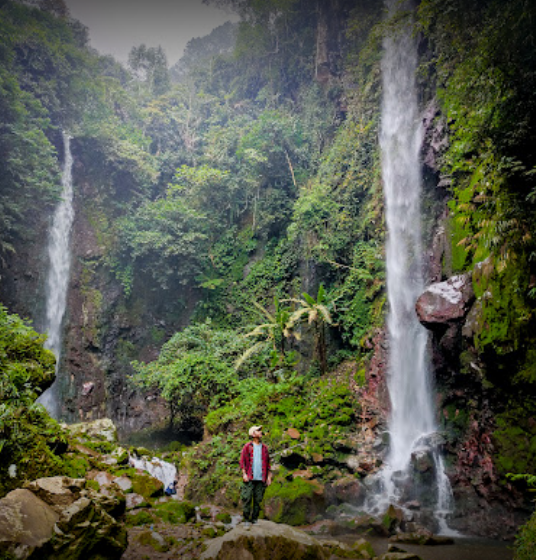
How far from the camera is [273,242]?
17359 millimetres

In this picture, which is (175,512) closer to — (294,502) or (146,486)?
(146,486)

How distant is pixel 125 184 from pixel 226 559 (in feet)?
64.3

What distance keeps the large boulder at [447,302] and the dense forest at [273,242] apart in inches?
10.0

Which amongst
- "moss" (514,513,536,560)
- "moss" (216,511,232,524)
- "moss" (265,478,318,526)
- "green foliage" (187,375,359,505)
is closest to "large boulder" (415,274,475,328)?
"green foliage" (187,375,359,505)

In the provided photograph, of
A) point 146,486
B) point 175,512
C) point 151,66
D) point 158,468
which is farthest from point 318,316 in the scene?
point 151,66

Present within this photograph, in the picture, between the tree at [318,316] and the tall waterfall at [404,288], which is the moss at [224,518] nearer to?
the tall waterfall at [404,288]

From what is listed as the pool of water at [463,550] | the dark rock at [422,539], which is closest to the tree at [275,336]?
the dark rock at [422,539]

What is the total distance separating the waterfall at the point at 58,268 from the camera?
616 inches

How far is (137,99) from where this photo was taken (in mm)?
25516

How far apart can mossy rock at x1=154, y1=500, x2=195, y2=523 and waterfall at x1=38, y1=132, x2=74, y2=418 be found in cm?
1097

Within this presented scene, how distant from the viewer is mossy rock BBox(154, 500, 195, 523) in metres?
5.96

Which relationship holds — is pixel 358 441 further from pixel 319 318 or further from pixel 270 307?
pixel 270 307

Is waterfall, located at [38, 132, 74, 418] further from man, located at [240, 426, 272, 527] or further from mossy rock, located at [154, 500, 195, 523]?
man, located at [240, 426, 272, 527]

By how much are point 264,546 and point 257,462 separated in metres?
0.93
